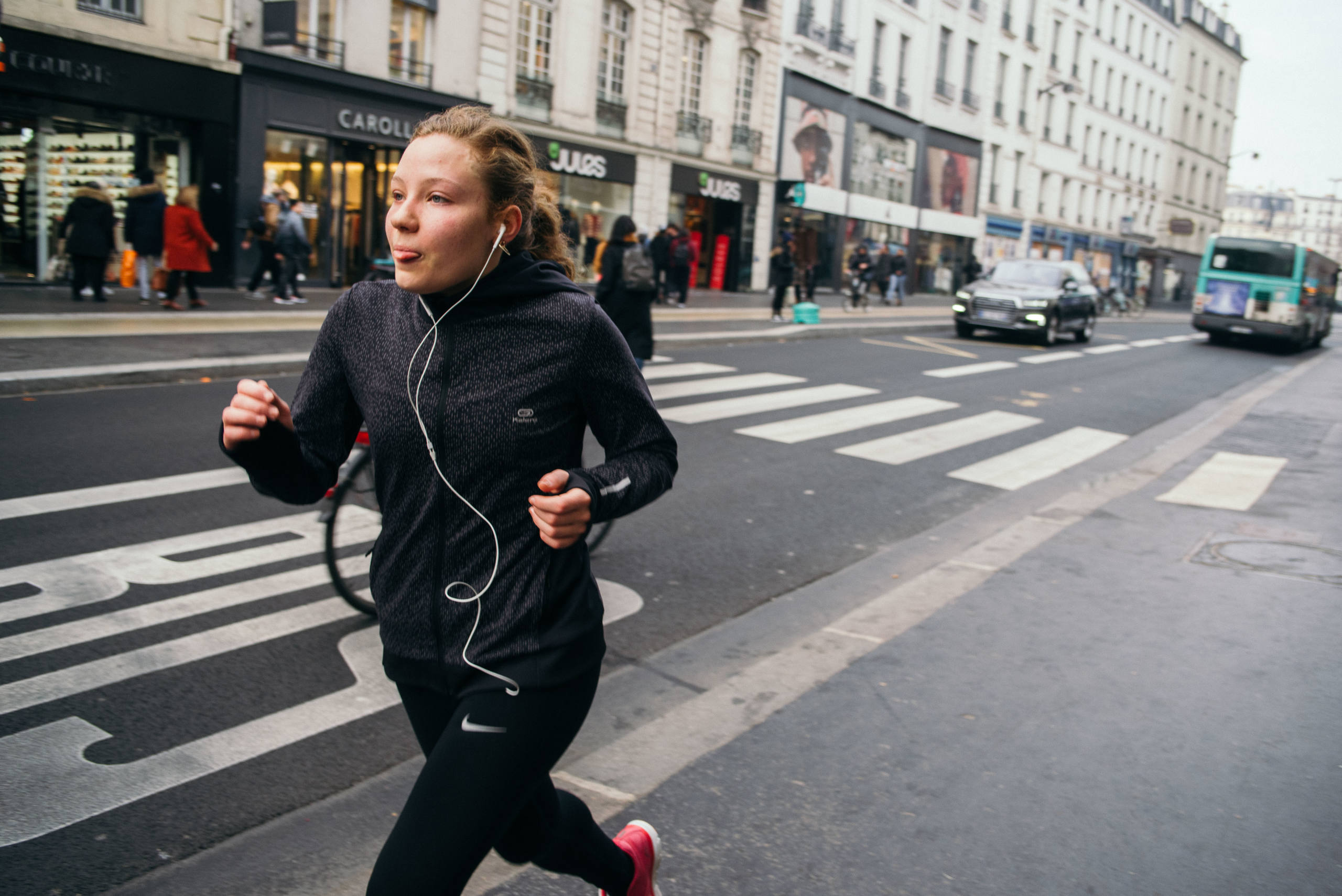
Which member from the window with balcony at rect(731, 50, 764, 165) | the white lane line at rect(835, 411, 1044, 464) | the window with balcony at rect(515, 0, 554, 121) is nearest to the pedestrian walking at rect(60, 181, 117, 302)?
the white lane line at rect(835, 411, 1044, 464)

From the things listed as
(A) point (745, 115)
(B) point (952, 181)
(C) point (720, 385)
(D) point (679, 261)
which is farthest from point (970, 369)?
(B) point (952, 181)

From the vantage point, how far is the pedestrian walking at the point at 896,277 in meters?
30.8

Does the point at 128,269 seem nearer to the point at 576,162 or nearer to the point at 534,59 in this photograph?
the point at 534,59

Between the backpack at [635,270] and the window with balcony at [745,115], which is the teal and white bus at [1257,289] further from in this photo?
the backpack at [635,270]

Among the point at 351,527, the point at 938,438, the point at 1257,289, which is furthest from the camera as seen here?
the point at 1257,289

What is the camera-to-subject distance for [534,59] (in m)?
23.9

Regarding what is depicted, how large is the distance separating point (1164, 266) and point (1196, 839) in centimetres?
7079

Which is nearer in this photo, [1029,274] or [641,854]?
[641,854]

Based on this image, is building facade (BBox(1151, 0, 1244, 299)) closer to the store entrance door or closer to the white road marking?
the store entrance door

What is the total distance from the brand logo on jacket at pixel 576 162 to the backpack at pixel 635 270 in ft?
47.4

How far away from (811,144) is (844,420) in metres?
25.0

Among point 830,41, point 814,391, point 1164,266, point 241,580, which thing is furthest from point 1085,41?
point 241,580

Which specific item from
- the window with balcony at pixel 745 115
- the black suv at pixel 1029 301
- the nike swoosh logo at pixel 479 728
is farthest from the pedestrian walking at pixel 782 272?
the nike swoosh logo at pixel 479 728

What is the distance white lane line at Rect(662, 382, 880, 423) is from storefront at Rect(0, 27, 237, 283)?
10798 mm
